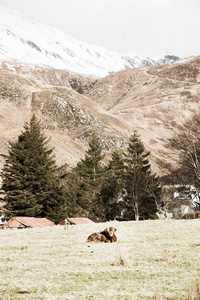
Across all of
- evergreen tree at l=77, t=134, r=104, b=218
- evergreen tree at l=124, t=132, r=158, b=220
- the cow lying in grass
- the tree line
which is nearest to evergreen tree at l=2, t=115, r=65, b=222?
the tree line

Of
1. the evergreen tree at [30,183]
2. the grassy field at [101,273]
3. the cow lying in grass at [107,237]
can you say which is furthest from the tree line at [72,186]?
the grassy field at [101,273]

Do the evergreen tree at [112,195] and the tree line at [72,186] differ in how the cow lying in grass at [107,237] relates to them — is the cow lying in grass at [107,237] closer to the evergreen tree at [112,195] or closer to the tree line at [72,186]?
the tree line at [72,186]

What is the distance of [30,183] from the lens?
4988 centimetres

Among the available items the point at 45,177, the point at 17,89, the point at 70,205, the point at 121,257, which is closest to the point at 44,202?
the point at 45,177

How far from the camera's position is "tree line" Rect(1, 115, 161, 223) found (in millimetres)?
49438

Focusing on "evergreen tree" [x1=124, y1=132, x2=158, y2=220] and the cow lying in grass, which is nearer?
the cow lying in grass

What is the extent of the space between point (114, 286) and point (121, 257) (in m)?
2.64

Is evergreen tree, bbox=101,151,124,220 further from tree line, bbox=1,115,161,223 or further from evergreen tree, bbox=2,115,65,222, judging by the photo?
evergreen tree, bbox=2,115,65,222

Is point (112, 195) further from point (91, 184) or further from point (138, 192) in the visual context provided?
point (138, 192)

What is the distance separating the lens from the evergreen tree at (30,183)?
48.4m

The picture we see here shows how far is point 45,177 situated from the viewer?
5181 centimetres

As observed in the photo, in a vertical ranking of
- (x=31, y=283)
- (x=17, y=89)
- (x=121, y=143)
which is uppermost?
(x=17, y=89)

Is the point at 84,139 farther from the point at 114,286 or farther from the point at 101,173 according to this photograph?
the point at 114,286

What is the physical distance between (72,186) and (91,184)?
19.3 ft
